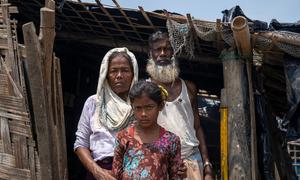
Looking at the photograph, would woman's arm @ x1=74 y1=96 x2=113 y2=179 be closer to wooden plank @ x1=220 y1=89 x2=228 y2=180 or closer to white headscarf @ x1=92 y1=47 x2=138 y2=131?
white headscarf @ x1=92 y1=47 x2=138 y2=131

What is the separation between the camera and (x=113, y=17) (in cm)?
465

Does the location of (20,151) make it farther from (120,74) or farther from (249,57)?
(249,57)

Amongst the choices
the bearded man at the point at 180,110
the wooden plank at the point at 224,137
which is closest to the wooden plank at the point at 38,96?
the bearded man at the point at 180,110

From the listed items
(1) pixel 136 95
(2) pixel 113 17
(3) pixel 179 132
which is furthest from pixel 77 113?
(1) pixel 136 95

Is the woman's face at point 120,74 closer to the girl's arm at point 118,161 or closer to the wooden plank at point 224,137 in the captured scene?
the girl's arm at point 118,161

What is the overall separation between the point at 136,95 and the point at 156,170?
1.66ft

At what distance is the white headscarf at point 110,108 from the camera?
3592mm

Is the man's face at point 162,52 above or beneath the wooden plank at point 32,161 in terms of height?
above

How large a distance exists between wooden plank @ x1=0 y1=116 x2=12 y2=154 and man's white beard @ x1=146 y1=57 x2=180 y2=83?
1338mm

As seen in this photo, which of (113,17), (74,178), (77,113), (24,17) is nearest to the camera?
(113,17)

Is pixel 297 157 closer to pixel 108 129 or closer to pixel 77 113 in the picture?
pixel 108 129

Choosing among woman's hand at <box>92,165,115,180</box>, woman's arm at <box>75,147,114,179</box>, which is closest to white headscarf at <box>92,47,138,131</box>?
woman's arm at <box>75,147,114,179</box>

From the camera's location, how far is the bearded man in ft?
12.9

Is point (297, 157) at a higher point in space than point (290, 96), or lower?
lower
